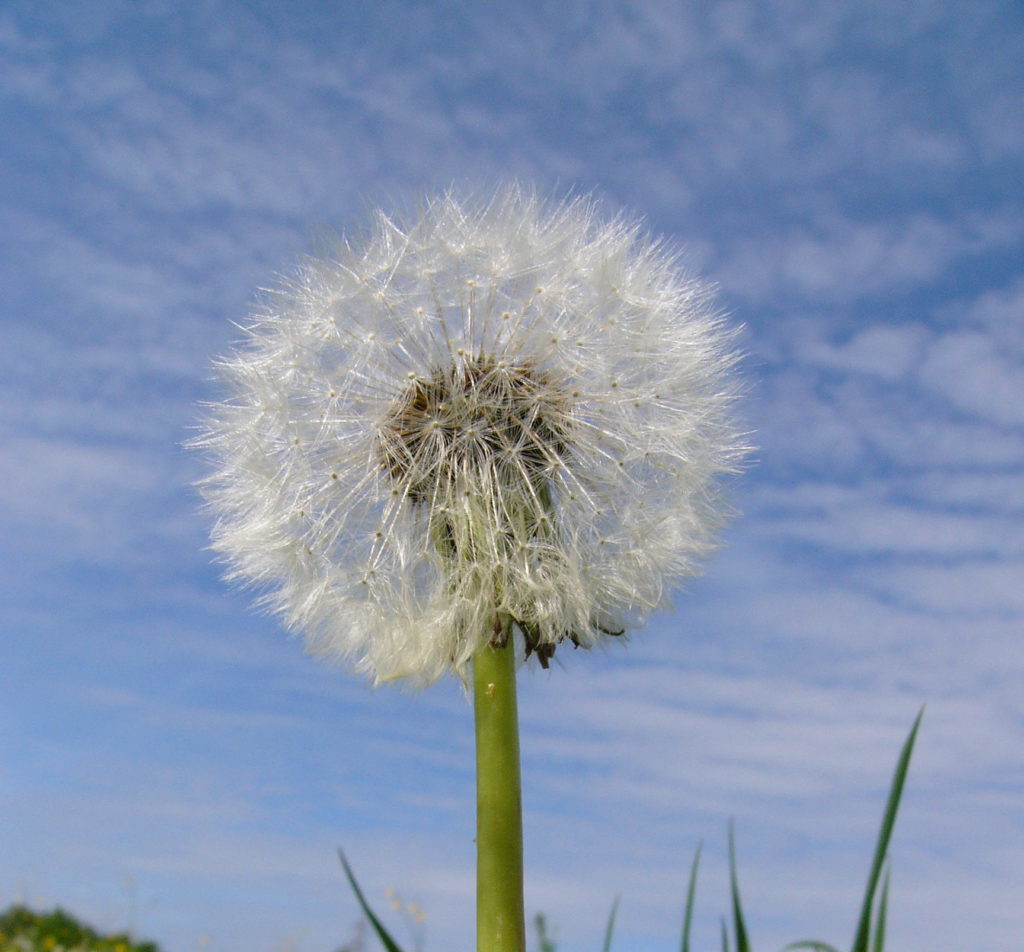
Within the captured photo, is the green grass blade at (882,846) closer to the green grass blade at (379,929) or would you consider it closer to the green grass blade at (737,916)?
the green grass blade at (737,916)

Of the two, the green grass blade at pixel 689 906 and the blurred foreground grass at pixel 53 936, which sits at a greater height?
the blurred foreground grass at pixel 53 936

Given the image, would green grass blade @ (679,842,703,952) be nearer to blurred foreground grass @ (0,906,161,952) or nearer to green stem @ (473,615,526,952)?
green stem @ (473,615,526,952)

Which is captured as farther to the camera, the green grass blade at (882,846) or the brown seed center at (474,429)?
the brown seed center at (474,429)

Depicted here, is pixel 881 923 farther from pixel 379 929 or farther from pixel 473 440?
pixel 473 440

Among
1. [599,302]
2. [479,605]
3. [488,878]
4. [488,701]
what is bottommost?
[488,878]

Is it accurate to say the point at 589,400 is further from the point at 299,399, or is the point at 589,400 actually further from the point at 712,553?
the point at 299,399

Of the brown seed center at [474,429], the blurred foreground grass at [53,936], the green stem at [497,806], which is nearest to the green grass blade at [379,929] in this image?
the green stem at [497,806]

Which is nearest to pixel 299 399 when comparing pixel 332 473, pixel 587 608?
pixel 332 473
